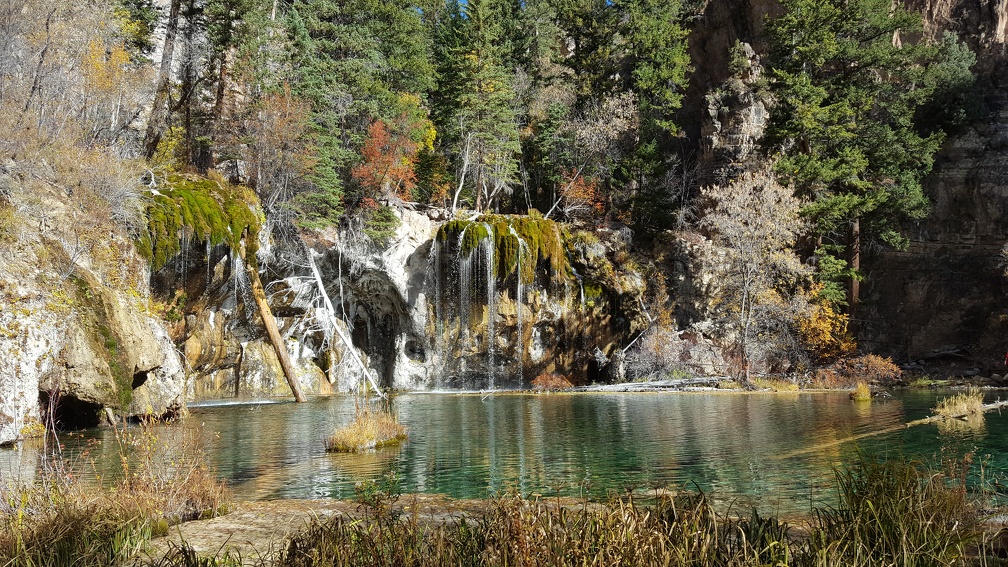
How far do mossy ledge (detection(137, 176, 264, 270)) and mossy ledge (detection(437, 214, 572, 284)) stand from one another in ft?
29.1

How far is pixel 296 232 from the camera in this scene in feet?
95.1

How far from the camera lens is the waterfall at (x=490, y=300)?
30.6 m

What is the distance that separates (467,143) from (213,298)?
14.8 meters

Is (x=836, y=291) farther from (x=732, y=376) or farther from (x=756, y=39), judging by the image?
(x=756, y=39)

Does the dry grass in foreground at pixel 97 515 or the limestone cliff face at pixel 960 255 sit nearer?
the dry grass in foreground at pixel 97 515

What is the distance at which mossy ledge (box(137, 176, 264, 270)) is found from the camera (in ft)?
73.4

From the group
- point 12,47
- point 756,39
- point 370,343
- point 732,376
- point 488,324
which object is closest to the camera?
point 12,47

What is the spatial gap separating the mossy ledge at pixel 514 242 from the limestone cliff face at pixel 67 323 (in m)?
14.5

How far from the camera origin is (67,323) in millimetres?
14602

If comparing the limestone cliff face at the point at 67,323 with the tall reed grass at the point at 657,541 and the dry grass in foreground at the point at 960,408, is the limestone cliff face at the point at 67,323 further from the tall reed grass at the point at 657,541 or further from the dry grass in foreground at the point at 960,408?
the dry grass in foreground at the point at 960,408

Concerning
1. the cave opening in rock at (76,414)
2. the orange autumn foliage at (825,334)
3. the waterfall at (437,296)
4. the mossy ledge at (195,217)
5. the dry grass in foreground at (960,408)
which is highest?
the mossy ledge at (195,217)

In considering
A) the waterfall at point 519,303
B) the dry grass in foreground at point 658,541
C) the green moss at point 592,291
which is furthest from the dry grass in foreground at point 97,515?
the green moss at point 592,291

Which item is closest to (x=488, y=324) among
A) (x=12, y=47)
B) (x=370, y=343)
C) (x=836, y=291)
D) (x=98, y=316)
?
(x=370, y=343)

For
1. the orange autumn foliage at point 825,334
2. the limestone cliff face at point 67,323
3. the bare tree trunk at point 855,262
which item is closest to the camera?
the limestone cliff face at point 67,323
